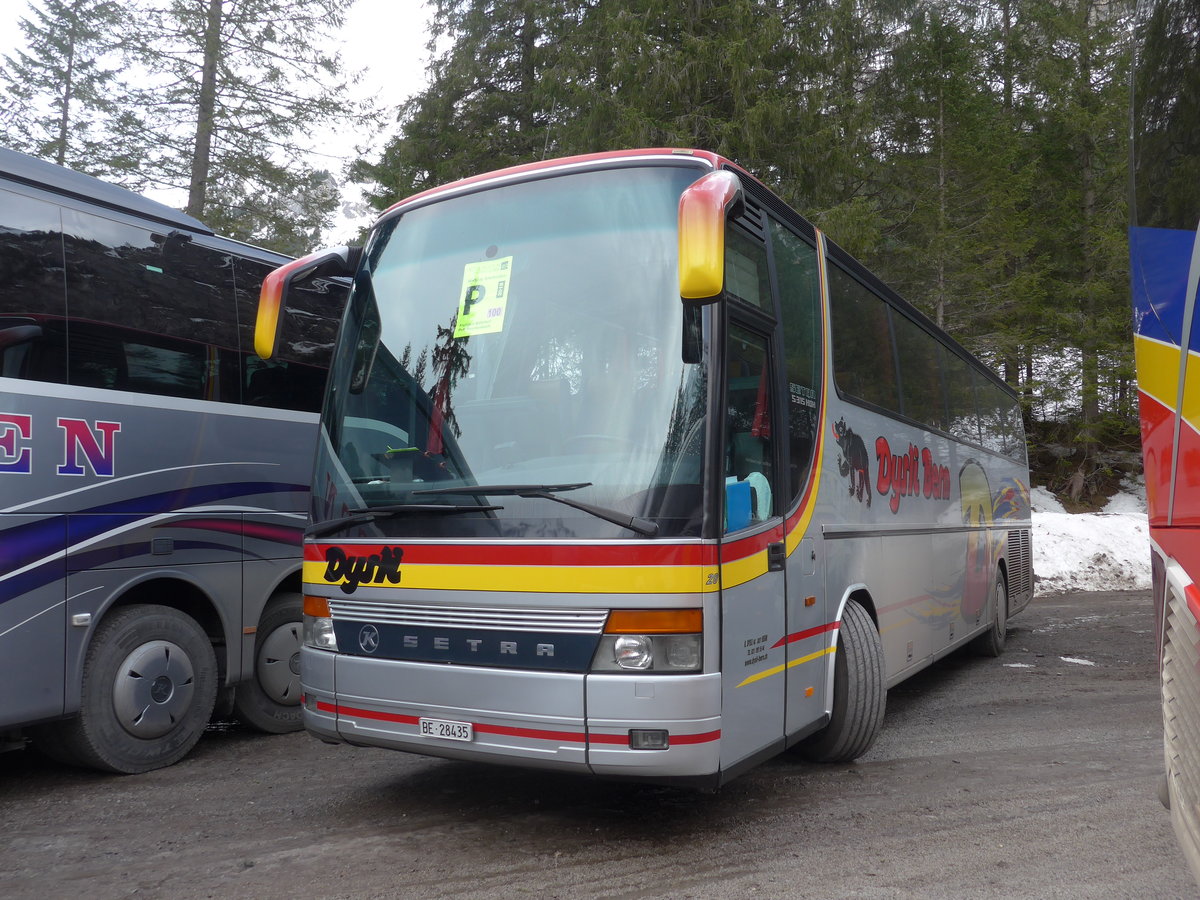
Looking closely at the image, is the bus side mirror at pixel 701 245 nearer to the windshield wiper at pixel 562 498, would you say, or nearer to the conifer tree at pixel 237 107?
the windshield wiper at pixel 562 498

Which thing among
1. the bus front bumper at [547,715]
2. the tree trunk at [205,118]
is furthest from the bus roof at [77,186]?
the tree trunk at [205,118]

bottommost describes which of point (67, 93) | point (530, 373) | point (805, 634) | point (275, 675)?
point (275, 675)

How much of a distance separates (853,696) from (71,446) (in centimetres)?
457

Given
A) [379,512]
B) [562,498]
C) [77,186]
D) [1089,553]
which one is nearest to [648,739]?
A: [562,498]

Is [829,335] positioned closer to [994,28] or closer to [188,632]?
[188,632]

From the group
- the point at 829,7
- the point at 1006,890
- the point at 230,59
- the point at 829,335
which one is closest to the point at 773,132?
the point at 829,7

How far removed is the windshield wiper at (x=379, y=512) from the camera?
443cm

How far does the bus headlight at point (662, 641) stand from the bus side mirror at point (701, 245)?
1.28m

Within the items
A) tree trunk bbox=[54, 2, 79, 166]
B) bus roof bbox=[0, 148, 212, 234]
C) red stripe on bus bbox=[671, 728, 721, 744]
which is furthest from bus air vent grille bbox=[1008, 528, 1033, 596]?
tree trunk bbox=[54, 2, 79, 166]

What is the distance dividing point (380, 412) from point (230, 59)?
16883 millimetres

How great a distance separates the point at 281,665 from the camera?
696 cm

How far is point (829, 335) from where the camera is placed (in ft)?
19.3

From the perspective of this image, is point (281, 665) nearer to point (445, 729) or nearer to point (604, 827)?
point (445, 729)

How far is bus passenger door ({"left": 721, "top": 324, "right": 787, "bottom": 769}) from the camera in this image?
4.23m
